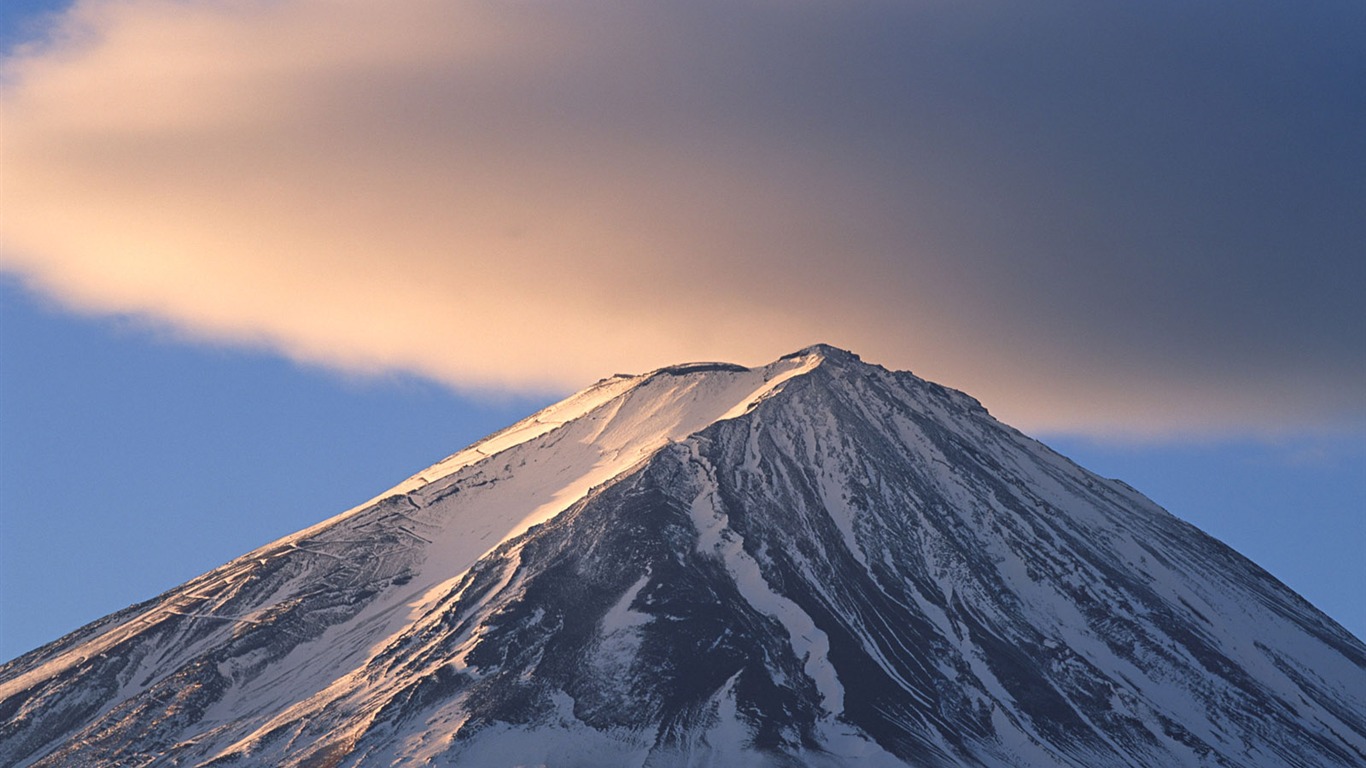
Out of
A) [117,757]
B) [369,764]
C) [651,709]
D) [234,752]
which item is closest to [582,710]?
[651,709]

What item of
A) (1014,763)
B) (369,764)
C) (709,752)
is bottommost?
(1014,763)

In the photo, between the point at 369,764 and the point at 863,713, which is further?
the point at 863,713

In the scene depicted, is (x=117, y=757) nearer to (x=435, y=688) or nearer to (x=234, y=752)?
(x=234, y=752)

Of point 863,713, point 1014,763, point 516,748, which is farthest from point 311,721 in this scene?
point 1014,763

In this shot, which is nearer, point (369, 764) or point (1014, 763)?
point (369, 764)

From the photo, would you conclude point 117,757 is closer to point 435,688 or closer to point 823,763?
point 435,688

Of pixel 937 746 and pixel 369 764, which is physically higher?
pixel 369 764

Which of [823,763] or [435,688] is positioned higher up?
[435,688]

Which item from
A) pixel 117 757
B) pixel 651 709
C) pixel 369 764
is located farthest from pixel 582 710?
pixel 117 757
